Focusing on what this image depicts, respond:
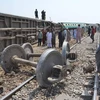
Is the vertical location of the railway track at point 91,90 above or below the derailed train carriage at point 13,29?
below

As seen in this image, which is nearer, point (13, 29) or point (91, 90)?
point (91, 90)

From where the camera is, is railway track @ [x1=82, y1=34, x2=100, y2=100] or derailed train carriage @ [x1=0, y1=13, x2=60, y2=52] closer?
railway track @ [x1=82, y1=34, x2=100, y2=100]

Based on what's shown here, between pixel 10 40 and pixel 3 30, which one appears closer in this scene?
pixel 3 30

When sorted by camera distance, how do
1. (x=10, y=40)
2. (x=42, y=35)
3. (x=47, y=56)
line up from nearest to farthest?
(x=47, y=56) < (x=10, y=40) < (x=42, y=35)

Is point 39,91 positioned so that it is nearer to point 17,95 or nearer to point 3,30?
point 17,95

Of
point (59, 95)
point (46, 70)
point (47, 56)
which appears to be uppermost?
point (47, 56)

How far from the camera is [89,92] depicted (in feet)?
17.6

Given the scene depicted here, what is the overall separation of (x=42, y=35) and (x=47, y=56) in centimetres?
1181

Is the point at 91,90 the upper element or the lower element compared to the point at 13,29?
lower

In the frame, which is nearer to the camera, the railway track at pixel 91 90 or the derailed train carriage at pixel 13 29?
the railway track at pixel 91 90

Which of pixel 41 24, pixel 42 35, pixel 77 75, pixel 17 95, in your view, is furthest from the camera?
pixel 41 24

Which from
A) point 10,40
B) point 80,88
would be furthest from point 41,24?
point 80,88

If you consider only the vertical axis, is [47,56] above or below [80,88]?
above

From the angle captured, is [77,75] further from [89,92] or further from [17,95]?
[17,95]
